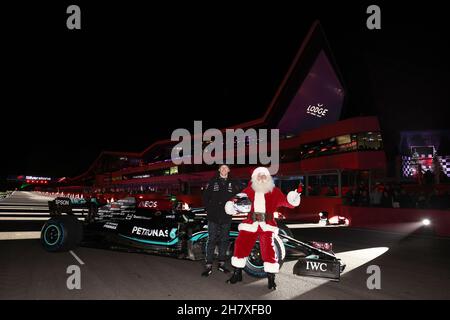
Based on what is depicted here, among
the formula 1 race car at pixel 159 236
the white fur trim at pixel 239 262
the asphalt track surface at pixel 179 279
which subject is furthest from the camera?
the formula 1 race car at pixel 159 236

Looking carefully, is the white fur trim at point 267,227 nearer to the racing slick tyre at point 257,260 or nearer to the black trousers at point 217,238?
the racing slick tyre at point 257,260

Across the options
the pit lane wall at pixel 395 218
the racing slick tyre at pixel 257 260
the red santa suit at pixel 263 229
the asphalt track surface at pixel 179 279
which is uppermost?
the red santa suit at pixel 263 229

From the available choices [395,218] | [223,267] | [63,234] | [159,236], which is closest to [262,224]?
[223,267]

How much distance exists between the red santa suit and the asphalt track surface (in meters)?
0.38

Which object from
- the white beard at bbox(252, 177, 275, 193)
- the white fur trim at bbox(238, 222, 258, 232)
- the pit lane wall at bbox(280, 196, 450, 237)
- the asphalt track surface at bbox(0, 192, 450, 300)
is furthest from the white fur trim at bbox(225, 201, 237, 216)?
the pit lane wall at bbox(280, 196, 450, 237)

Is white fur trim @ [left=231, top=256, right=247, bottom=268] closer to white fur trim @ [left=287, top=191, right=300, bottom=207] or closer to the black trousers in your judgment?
the black trousers

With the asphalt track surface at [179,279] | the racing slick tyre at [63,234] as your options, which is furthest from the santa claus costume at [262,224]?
the racing slick tyre at [63,234]

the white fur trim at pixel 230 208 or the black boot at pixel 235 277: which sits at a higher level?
the white fur trim at pixel 230 208

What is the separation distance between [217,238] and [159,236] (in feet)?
4.10

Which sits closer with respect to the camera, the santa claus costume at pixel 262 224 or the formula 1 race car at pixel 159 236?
the santa claus costume at pixel 262 224

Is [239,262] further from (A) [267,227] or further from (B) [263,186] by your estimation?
(B) [263,186]

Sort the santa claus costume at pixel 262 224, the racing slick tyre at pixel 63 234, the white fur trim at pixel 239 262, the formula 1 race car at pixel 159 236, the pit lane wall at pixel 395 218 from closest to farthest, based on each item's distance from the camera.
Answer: the santa claus costume at pixel 262 224 < the white fur trim at pixel 239 262 < the formula 1 race car at pixel 159 236 < the racing slick tyre at pixel 63 234 < the pit lane wall at pixel 395 218

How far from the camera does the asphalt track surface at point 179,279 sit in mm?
4836

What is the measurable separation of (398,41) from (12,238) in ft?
114
